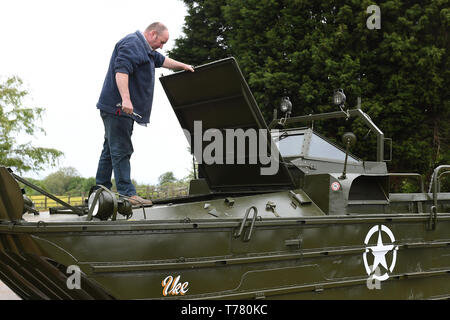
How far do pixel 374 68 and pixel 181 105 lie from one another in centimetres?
1050

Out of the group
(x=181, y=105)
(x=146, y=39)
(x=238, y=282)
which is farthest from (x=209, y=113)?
(x=238, y=282)

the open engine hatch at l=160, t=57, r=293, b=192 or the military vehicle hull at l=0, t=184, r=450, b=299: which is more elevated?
the open engine hatch at l=160, t=57, r=293, b=192

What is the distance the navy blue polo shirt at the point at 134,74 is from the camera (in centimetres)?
473

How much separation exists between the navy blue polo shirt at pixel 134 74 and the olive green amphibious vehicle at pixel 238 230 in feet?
1.51

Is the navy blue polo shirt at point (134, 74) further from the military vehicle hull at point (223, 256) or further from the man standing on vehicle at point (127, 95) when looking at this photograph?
the military vehicle hull at point (223, 256)

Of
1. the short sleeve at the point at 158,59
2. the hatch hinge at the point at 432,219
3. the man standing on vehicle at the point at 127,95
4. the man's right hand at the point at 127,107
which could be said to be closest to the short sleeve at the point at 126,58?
the man standing on vehicle at the point at 127,95

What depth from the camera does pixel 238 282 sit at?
437 cm

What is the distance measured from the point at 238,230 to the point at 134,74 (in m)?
1.79

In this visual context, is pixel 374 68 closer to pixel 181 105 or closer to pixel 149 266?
pixel 181 105

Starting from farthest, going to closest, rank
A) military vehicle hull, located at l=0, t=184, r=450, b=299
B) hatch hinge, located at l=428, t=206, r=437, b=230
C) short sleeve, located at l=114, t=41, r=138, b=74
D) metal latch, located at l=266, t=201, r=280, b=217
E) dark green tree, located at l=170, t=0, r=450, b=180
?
dark green tree, located at l=170, t=0, r=450, b=180
hatch hinge, located at l=428, t=206, r=437, b=230
metal latch, located at l=266, t=201, r=280, b=217
short sleeve, located at l=114, t=41, r=138, b=74
military vehicle hull, located at l=0, t=184, r=450, b=299

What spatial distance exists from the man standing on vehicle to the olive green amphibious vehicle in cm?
39

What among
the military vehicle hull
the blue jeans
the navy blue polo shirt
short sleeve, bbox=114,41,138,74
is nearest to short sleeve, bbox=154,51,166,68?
the navy blue polo shirt

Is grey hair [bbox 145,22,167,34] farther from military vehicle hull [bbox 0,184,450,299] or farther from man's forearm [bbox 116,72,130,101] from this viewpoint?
military vehicle hull [bbox 0,184,450,299]

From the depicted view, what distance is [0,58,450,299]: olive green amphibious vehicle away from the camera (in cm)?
388
